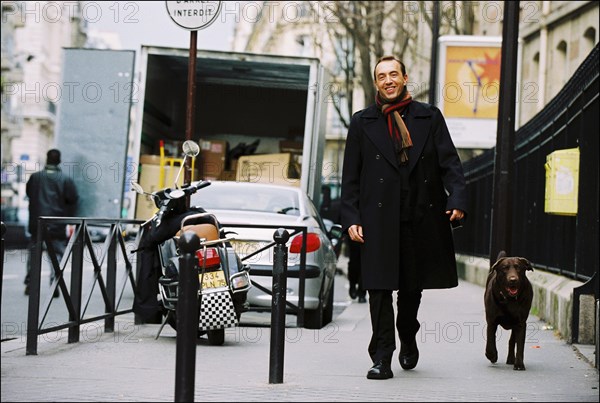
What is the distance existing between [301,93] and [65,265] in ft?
33.8

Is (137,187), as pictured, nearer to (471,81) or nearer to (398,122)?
(398,122)

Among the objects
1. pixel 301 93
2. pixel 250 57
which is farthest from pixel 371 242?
pixel 301 93

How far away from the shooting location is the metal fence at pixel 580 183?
35.4 feet

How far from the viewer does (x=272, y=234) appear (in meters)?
11.9

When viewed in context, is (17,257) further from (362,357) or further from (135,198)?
(362,357)

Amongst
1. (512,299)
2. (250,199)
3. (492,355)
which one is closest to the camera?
(512,299)

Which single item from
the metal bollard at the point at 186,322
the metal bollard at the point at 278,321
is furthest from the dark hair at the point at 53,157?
the metal bollard at the point at 186,322

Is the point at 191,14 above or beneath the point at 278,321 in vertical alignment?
above

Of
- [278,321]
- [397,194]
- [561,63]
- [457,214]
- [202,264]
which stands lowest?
[278,321]

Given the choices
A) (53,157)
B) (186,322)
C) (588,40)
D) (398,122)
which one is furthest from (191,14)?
(588,40)

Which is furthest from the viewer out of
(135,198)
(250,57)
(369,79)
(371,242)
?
(369,79)

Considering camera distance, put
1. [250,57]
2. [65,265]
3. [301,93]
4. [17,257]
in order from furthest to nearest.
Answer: [17,257] → [301,93] → [250,57] → [65,265]

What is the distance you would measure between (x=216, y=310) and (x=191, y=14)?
4.27 m

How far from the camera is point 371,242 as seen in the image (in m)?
7.75
